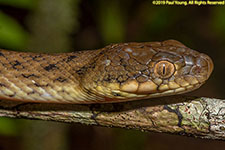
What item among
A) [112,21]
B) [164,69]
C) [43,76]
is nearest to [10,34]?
[43,76]

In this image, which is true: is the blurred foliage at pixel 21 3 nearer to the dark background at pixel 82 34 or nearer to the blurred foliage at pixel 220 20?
the dark background at pixel 82 34

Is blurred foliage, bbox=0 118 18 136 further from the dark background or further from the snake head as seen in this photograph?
the snake head

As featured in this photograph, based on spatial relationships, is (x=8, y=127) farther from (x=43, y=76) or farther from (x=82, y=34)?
(x=82, y=34)

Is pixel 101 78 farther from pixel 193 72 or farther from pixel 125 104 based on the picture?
pixel 193 72

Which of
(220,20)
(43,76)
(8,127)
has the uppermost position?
(220,20)

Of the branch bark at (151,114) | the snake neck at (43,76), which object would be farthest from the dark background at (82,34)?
the branch bark at (151,114)

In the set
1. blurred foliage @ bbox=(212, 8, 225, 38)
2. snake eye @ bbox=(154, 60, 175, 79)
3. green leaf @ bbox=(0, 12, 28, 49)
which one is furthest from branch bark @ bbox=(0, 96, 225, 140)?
blurred foliage @ bbox=(212, 8, 225, 38)
